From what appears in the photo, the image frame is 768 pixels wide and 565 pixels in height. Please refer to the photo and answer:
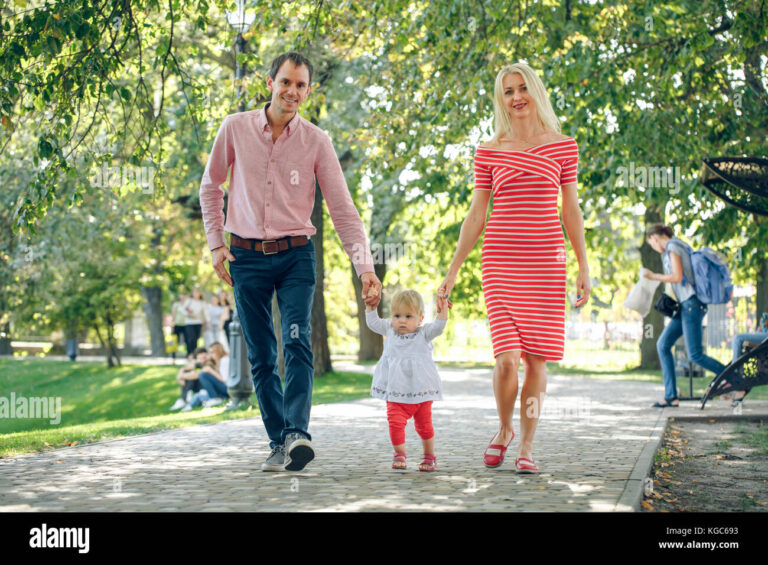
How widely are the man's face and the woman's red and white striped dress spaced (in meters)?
1.29

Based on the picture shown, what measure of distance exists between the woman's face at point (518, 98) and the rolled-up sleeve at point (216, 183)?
1.71 meters

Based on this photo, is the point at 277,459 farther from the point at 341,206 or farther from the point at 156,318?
the point at 156,318

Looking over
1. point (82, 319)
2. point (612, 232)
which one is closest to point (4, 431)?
point (82, 319)

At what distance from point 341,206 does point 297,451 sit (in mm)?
1527

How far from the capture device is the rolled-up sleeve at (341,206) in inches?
227

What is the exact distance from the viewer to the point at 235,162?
581 centimetres

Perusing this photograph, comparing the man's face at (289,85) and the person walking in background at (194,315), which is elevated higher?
the man's face at (289,85)

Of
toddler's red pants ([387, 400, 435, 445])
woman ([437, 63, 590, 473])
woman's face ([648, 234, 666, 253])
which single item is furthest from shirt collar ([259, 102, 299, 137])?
woman's face ([648, 234, 666, 253])

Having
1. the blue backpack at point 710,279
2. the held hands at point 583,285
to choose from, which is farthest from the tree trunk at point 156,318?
the held hands at point 583,285

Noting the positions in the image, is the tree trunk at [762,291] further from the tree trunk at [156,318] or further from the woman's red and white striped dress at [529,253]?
the tree trunk at [156,318]

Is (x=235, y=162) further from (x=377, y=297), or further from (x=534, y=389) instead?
(x=534, y=389)

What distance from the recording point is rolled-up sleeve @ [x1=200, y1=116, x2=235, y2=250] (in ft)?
19.0

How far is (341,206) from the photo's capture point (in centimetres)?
594
